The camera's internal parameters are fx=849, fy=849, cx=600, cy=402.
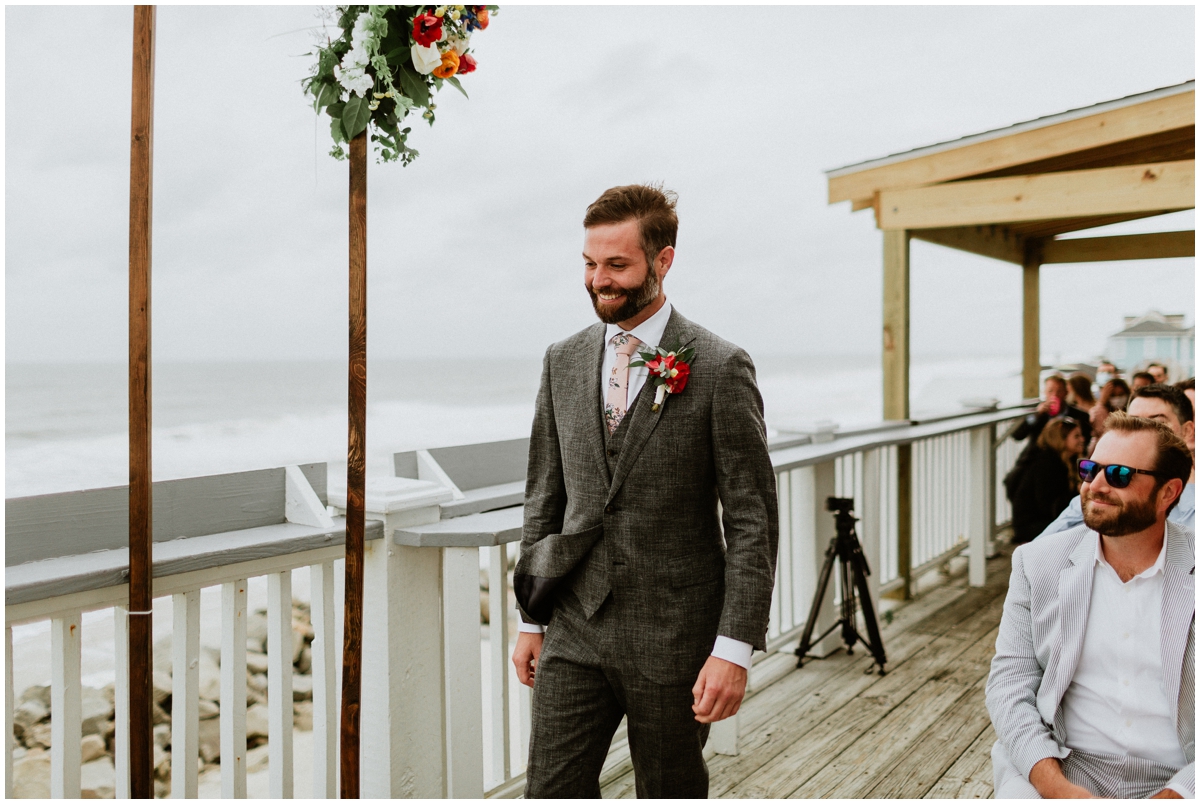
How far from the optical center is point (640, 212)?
161 cm

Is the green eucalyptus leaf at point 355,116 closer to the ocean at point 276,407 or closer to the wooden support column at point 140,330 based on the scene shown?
the wooden support column at point 140,330

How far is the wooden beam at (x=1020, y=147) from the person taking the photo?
4172 millimetres

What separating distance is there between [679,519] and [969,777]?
1955mm

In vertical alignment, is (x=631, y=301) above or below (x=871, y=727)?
above

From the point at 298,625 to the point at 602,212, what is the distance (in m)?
7.42

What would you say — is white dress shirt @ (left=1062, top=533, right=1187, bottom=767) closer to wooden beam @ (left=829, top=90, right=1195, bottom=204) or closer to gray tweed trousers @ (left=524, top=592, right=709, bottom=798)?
gray tweed trousers @ (left=524, top=592, right=709, bottom=798)

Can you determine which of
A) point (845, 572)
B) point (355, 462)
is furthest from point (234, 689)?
point (845, 572)

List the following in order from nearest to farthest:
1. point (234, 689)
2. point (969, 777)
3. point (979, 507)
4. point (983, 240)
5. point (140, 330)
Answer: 1. point (140, 330)
2. point (234, 689)
3. point (969, 777)
4. point (979, 507)
5. point (983, 240)

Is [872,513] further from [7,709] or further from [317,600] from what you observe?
[7,709]

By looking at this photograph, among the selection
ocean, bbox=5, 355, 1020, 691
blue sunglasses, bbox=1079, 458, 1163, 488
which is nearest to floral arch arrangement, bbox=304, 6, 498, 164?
blue sunglasses, bbox=1079, 458, 1163, 488

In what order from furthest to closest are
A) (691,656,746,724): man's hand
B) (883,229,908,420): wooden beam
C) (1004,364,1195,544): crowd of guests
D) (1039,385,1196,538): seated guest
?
(1004,364,1195,544): crowd of guests < (883,229,908,420): wooden beam < (1039,385,1196,538): seated guest < (691,656,746,724): man's hand

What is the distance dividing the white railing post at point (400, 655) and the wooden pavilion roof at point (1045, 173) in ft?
12.2

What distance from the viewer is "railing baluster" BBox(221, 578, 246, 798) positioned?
1967 mm

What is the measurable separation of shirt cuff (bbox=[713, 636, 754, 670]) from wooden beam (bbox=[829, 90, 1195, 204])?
398 centimetres
